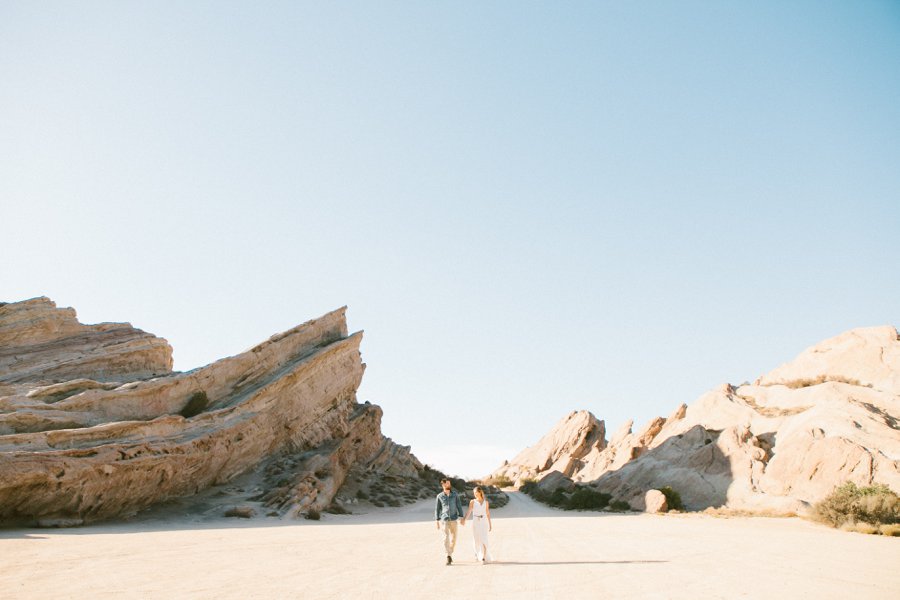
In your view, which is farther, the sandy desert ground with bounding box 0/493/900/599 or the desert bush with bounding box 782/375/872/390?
the desert bush with bounding box 782/375/872/390

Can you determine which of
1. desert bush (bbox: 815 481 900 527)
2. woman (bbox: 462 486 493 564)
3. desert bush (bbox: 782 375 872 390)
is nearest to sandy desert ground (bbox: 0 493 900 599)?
woman (bbox: 462 486 493 564)

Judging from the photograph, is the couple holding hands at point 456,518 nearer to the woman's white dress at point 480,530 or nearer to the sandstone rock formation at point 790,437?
the woman's white dress at point 480,530

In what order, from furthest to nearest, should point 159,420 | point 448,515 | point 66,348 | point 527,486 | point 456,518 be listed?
point 527,486 < point 66,348 < point 159,420 < point 456,518 < point 448,515

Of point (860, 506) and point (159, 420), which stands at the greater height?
point (159, 420)

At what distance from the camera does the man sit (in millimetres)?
12156

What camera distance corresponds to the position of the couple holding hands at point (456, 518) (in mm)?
12196

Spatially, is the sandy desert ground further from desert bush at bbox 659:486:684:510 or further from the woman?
desert bush at bbox 659:486:684:510

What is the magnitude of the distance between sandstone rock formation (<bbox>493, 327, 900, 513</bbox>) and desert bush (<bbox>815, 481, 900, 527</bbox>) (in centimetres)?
289

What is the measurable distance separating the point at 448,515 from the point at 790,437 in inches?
932

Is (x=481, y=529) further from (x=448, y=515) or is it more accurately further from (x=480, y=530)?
(x=448, y=515)

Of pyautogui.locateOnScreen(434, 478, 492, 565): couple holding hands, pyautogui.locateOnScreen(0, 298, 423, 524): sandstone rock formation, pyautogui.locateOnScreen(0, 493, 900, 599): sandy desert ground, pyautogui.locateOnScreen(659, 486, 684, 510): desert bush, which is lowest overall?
pyautogui.locateOnScreen(659, 486, 684, 510): desert bush

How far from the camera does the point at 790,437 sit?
28.0m

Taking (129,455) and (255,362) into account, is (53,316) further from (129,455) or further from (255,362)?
(129,455)

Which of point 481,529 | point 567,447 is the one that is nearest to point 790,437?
point 481,529
